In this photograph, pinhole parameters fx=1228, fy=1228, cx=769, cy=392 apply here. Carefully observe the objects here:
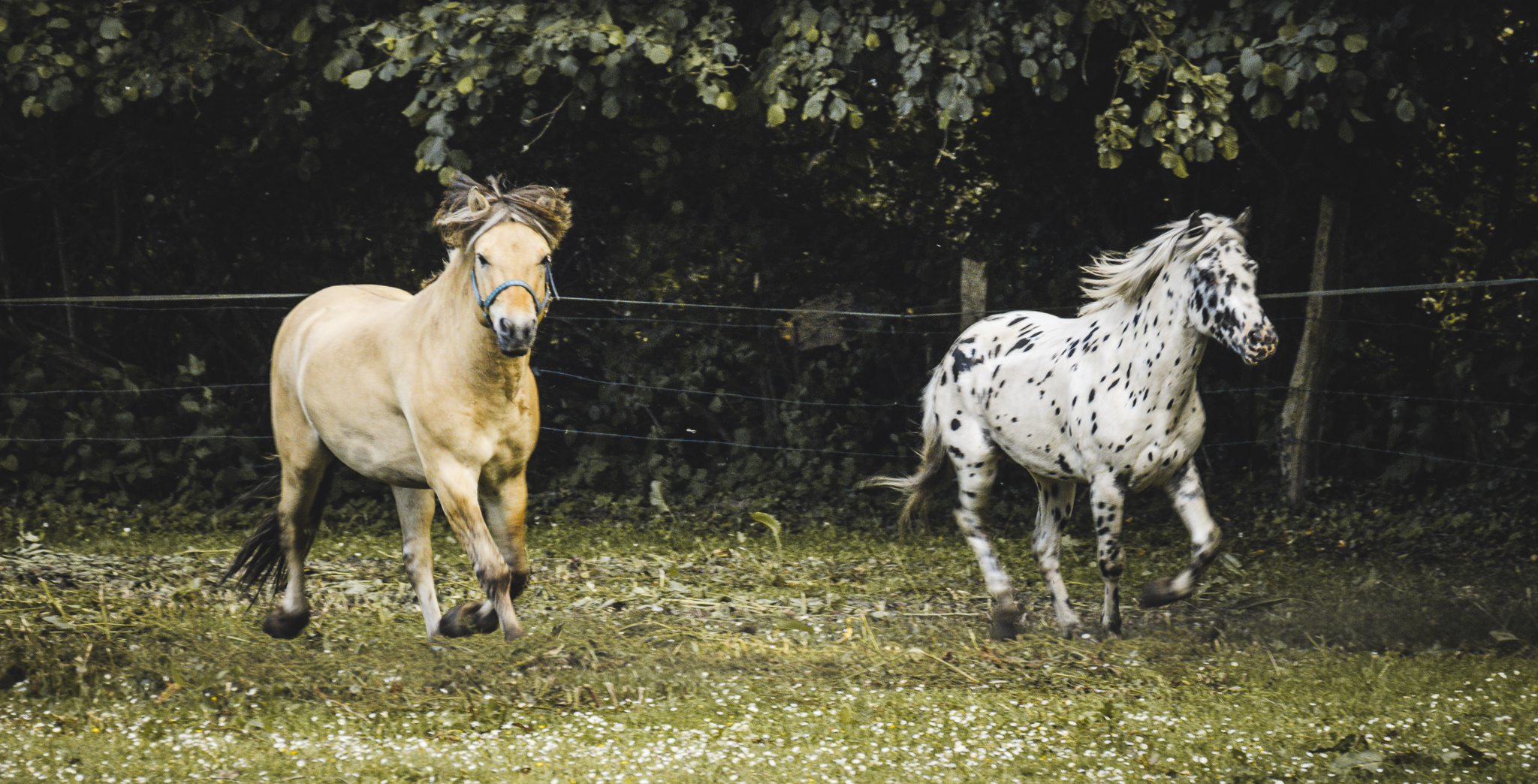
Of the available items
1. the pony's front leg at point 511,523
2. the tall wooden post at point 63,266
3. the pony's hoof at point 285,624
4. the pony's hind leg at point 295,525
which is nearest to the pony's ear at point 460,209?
the pony's front leg at point 511,523

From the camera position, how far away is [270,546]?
5.28 m

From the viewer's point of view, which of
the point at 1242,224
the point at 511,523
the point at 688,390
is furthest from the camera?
the point at 688,390

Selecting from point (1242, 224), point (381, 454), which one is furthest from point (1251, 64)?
point (381, 454)

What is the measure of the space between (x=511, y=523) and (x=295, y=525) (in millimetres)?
1099

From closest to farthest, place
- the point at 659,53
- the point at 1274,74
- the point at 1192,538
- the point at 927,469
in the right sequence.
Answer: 1. the point at 1192,538
2. the point at 927,469
3. the point at 1274,74
4. the point at 659,53

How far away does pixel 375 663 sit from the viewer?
15.8ft

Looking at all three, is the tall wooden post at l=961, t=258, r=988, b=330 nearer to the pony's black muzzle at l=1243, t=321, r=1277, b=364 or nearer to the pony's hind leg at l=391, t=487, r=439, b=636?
the pony's black muzzle at l=1243, t=321, r=1277, b=364

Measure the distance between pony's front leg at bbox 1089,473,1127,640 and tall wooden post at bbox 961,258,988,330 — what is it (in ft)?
10.9

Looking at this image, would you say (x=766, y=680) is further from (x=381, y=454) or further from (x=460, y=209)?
(x=460, y=209)

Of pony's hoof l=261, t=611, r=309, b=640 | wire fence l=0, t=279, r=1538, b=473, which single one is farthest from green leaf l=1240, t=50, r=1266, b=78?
pony's hoof l=261, t=611, r=309, b=640

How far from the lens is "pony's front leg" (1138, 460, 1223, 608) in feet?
16.4

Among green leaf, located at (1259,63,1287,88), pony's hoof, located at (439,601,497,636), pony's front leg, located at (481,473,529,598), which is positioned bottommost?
pony's hoof, located at (439,601,497,636)

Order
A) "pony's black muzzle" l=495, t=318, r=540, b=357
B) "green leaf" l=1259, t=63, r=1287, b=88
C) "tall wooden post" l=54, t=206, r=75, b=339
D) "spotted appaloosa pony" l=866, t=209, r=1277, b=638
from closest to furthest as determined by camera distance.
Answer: "pony's black muzzle" l=495, t=318, r=540, b=357 < "spotted appaloosa pony" l=866, t=209, r=1277, b=638 < "green leaf" l=1259, t=63, r=1287, b=88 < "tall wooden post" l=54, t=206, r=75, b=339

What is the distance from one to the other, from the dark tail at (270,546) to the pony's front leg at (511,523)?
0.97 metres
